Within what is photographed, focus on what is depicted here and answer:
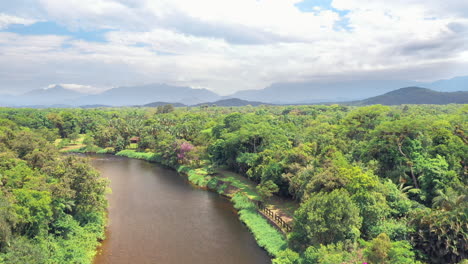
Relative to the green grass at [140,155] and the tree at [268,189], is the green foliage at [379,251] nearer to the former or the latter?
the tree at [268,189]

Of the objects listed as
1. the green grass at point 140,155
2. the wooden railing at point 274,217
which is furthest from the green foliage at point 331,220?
the green grass at point 140,155

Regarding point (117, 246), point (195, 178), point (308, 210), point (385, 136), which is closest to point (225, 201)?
point (195, 178)

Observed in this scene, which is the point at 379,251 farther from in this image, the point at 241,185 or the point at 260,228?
the point at 241,185

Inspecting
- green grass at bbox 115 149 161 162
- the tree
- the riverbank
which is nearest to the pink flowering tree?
the riverbank

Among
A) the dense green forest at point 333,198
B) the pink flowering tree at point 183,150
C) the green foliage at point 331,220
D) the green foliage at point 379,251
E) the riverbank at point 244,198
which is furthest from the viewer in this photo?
the pink flowering tree at point 183,150

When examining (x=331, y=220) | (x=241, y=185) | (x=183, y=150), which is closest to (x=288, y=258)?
(x=331, y=220)

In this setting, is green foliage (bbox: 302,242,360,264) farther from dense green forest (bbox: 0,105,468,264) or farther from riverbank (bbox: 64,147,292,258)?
riverbank (bbox: 64,147,292,258)
